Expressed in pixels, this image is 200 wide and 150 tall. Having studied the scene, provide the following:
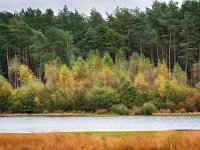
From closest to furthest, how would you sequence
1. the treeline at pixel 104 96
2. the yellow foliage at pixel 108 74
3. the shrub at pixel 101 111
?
1. the shrub at pixel 101 111
2. the treeline at pixel 104 96
3. the yellow foliage at pixel 108 74

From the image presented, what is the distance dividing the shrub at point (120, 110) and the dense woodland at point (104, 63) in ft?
0.56

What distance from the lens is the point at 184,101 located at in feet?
301

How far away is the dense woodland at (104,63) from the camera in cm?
9138

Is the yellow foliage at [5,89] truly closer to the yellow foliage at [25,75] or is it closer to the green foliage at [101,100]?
the yellow foliage at [25,75]

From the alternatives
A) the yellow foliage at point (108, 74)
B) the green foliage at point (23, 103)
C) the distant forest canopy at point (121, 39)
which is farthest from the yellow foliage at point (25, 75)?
the yellow foliage at point (108, 74)

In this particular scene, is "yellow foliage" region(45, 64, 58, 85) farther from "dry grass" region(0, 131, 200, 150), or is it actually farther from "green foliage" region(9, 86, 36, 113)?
"dry grass" region(0, 131, 200, 150)

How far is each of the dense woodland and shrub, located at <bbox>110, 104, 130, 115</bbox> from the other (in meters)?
0.17

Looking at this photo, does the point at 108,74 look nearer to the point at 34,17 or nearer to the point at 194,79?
the point at 194,79

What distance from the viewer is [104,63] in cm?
11188

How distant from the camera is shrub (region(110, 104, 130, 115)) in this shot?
3297 inches

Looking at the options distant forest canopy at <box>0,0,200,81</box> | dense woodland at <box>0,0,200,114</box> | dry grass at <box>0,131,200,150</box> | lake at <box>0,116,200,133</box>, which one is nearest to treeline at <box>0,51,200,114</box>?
dense woodland at <box>0,0,200,114</box>

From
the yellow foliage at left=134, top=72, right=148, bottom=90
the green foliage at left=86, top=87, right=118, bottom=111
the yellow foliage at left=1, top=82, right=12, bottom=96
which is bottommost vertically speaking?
the green foliage at left=86, top=87, right=118, bottom=111

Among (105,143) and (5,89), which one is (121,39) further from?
(105,143)

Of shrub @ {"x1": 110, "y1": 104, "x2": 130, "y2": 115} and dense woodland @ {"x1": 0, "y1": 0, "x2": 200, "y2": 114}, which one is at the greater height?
dense woodland @ {"x1": 0, "y1": 0, "x2": 200, "y2": 114}
